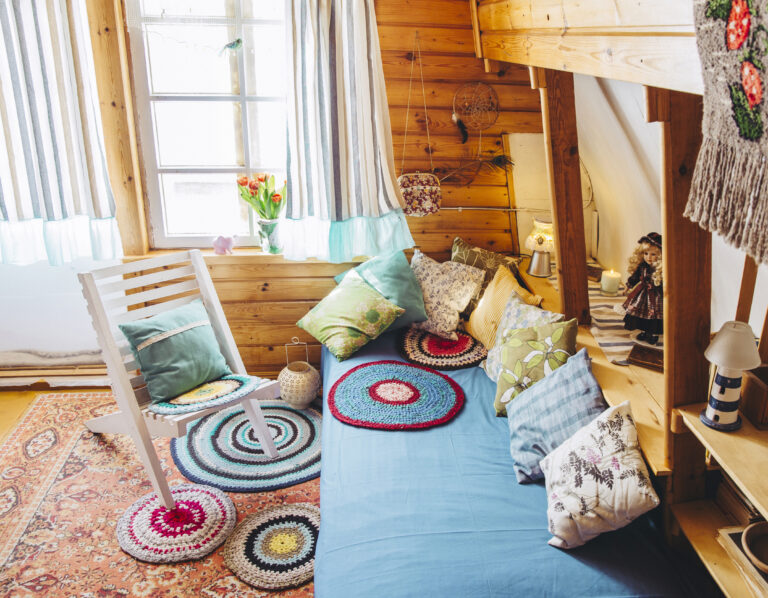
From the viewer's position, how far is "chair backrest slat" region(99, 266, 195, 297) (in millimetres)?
2349

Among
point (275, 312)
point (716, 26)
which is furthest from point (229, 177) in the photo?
point (716, 26)

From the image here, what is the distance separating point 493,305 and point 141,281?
1.53 meters

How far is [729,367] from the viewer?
51.6 inches

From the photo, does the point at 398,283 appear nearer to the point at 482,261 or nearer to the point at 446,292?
the point at 446,292

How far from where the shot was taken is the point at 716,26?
872 mm

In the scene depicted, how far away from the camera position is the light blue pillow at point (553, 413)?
5.75ft

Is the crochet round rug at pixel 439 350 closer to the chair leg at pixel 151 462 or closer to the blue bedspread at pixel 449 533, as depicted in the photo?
the blue bedspread at pixel 449 533

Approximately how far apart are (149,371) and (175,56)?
61.1 inches

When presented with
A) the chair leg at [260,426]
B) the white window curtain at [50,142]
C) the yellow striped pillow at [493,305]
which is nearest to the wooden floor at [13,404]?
the white window curtain at [50,142]

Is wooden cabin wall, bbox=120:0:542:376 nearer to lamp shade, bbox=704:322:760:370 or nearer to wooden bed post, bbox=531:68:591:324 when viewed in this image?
wooden bed post, bbox=531:68:591:324

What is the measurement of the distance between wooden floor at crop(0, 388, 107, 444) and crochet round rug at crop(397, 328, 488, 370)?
67.1 inches

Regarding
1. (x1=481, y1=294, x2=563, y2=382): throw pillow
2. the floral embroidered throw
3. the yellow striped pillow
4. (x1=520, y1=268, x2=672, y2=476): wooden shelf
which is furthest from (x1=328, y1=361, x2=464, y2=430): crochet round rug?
the floral embroidered throw

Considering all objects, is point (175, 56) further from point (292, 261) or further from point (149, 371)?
point (149, 371)

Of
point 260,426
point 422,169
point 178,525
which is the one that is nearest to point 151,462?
point 178,525
